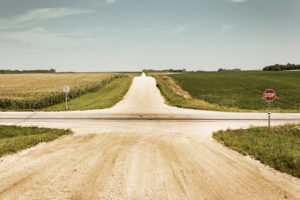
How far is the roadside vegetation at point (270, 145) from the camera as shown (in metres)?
7.36

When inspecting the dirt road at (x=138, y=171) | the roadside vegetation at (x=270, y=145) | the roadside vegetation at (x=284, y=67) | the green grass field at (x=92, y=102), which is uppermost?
the roadside vegetation at (x=284, y=67)

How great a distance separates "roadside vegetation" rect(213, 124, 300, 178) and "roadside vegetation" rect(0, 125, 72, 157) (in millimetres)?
9407

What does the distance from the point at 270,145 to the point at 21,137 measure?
12775 millimetres

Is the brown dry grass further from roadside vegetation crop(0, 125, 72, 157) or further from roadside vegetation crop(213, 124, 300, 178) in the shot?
roadside vegetation crop(213, 124, 300, 178)

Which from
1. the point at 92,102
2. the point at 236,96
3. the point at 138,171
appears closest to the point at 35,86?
the point at 92,102

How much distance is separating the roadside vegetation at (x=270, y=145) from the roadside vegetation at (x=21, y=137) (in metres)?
9.41

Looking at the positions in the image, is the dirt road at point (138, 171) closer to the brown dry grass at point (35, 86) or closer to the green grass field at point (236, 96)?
the green grass field at point (236, 96)

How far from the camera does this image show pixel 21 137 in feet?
36.3

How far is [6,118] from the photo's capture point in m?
17.5

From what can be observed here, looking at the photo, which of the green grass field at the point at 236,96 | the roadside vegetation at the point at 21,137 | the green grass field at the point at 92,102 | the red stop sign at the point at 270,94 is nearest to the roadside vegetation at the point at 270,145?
the red stop sign at the point at 270,94

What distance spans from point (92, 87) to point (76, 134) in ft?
104

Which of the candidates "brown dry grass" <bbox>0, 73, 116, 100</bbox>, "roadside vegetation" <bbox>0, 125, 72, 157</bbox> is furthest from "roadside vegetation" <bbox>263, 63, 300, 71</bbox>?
"roadside vegetation" <bbox>0, 125, 72, 157</bbox>

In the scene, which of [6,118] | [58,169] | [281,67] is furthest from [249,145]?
[281,67]

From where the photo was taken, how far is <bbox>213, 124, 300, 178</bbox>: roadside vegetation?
736 cm
